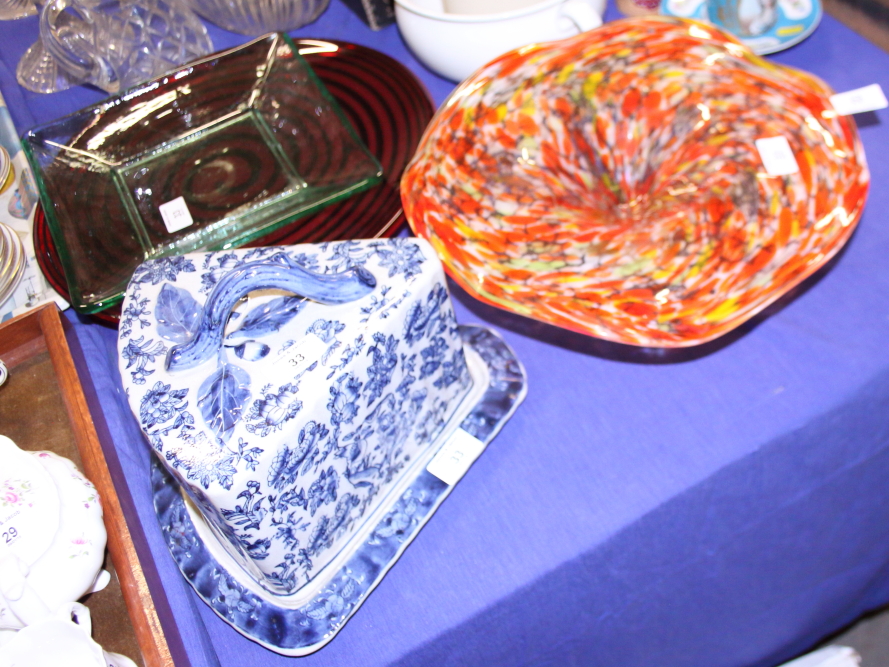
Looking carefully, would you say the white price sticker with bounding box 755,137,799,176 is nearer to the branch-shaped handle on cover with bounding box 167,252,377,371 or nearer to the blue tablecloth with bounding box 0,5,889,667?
the blue tablecloth with bounding box 0,5,889,667

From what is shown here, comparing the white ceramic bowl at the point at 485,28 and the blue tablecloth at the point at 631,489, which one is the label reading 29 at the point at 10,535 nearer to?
the blue tablecloth at the point at 631,489

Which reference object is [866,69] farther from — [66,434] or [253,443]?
[66,434]

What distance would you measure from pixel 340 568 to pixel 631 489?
0.70ft

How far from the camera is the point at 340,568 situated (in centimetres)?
46

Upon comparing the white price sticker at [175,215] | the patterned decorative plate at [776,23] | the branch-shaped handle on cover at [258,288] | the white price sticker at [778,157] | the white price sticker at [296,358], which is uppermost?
the patterned decorative plate at [776,23]

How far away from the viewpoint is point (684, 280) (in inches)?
18.5

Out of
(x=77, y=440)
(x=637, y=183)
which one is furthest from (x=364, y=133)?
(x=77, y=440)

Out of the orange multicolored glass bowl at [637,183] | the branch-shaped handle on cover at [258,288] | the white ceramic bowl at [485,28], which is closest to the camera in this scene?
the branch-shaped handle on cover at [258,288]

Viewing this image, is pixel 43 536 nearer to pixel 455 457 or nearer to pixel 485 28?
pixel 455 457

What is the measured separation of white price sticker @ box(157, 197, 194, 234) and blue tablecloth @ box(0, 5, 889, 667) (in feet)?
0.36

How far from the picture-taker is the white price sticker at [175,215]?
0.63 m

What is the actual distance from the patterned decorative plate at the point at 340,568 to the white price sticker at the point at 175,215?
23 centimetres

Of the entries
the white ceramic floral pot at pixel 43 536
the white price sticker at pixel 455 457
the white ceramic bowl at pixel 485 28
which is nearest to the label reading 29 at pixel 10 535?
the white ceramic floral pot at pixel 43 536

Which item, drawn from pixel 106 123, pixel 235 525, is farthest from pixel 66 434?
pixel 106 123
